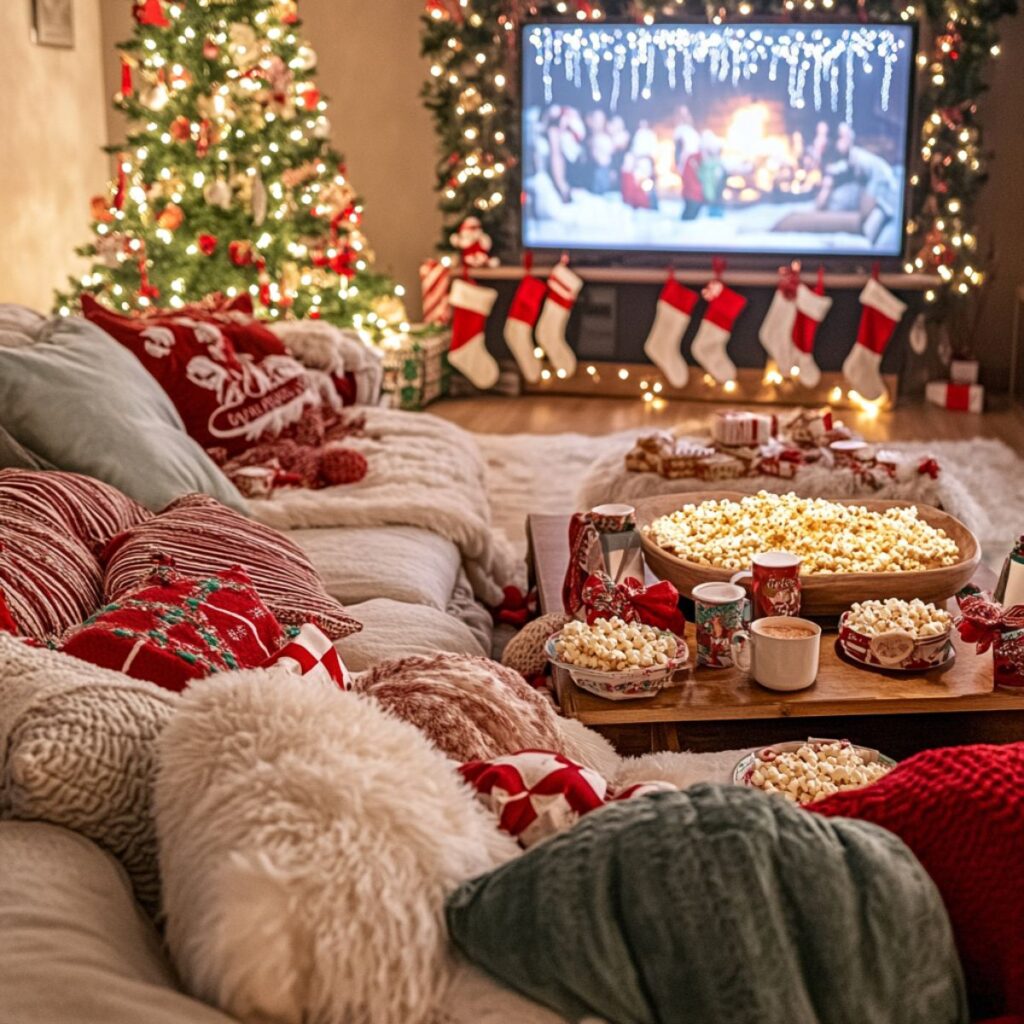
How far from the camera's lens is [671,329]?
634cm

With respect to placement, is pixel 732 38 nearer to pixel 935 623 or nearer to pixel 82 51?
pixel 82 51

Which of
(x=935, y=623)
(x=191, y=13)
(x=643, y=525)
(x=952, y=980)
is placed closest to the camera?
(x=952, y=980)

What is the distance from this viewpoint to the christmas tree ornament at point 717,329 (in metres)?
6.27

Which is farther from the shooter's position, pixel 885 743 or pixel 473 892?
pixel 885 743

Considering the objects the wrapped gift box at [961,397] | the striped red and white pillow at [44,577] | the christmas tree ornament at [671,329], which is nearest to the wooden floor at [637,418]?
the wrapped gift box at [961,397]

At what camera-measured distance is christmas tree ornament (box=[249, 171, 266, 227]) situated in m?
5.28

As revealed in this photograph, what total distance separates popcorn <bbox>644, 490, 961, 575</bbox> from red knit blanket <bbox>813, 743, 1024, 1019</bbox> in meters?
1.34

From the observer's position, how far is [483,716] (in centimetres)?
150

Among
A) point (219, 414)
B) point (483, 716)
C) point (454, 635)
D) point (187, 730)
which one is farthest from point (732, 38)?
point (187, 730)

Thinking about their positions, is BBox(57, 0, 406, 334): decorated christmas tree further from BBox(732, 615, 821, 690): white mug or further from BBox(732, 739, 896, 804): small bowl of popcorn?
BBox(732, 739, 896, 804): small bowl of popcorn

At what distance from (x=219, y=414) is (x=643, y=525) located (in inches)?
46.8

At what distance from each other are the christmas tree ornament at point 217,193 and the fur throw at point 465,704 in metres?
3.91

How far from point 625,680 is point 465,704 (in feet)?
1.89

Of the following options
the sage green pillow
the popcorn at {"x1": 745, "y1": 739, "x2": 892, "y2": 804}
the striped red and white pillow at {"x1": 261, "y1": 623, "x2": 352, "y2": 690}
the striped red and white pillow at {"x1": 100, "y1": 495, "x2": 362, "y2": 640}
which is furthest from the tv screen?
the striped red and white pillow at {"x1": 261, "y1": 623, "x2": 352, "y2": 690}
